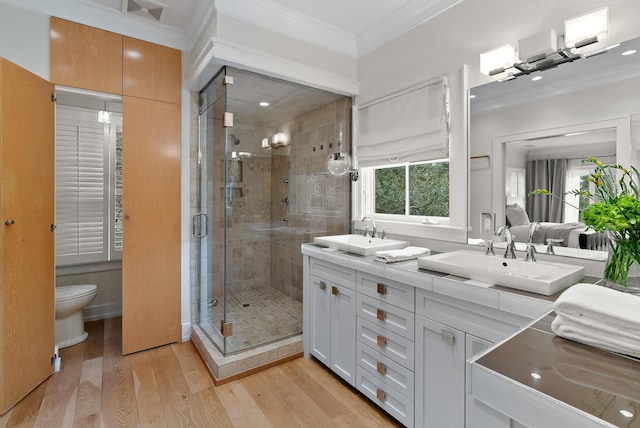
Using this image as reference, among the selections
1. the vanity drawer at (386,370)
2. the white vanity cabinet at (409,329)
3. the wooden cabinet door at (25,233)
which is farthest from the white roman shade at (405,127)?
the wooden cabinet door at (25,233)

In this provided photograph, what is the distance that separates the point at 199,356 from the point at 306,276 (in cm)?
109

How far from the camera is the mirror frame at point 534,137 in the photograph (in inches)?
56.6

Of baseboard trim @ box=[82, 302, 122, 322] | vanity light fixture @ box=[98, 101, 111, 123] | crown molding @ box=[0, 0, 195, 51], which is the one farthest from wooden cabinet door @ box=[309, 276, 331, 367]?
vanity light fixture @ box=[98, 101, 111, 123]

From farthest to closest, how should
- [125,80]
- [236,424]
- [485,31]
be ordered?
1. [125,80]
2. [485,31]
3. [236,424]

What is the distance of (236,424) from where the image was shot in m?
1.78

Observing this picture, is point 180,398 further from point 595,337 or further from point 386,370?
point 595,337

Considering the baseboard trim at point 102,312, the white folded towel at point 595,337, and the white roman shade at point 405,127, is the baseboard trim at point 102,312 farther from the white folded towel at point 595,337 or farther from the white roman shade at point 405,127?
the white folded towel at point 595,337

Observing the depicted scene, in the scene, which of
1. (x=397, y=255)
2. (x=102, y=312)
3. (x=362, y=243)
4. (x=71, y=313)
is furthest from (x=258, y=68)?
(x=102, y=312)

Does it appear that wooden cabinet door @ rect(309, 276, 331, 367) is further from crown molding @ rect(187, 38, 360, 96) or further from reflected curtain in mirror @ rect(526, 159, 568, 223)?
crown molding @ rect(187, 38, 360, 96)

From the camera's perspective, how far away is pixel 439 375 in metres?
1.52

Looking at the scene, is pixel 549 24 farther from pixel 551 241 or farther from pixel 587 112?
pixel 551 241

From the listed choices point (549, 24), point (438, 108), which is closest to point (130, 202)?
point (438, 108)

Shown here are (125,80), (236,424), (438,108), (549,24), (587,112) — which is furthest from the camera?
(125,80)

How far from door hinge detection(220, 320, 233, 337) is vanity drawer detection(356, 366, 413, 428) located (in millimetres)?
1035
